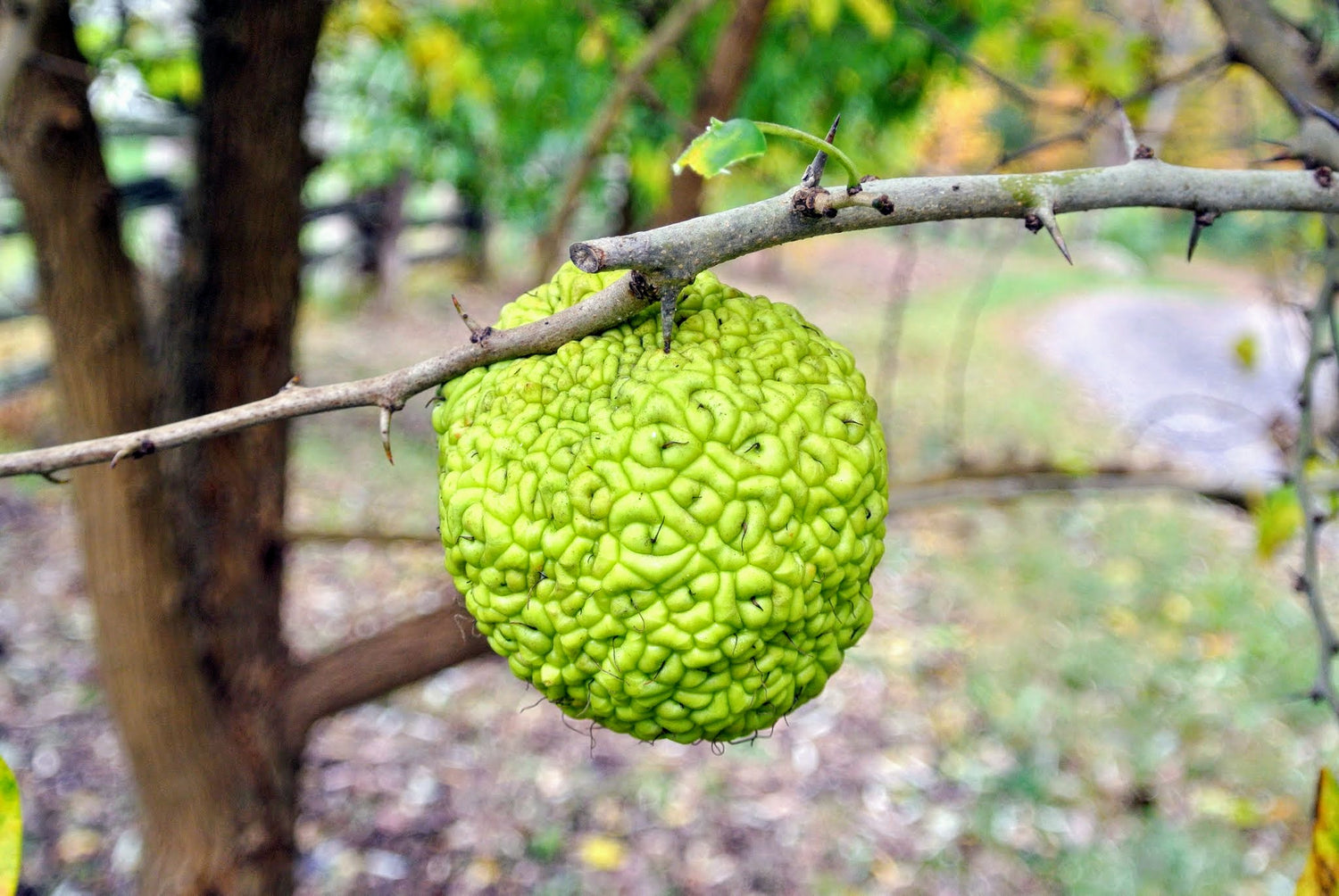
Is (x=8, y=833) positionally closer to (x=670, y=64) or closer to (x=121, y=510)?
(x=121, y=510)

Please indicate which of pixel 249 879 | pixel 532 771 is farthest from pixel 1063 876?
pixel 249 879

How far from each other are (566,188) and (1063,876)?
2.92 meters

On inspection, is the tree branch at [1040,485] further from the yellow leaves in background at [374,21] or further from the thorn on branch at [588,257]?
the yellow leaves in background at [374,21]

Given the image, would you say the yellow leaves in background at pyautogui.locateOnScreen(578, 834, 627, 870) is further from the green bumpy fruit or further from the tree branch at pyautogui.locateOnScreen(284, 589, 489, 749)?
the green bumpy fruit

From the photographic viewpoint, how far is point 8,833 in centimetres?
103

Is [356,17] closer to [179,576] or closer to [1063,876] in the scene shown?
[179,576]

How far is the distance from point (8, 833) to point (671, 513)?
764 millimetres

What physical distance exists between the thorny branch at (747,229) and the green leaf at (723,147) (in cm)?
5

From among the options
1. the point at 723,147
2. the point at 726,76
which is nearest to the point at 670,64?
the point at 726,76

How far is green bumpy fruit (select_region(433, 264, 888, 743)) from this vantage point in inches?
40.2

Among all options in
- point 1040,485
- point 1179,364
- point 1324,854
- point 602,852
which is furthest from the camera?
point 1179,364

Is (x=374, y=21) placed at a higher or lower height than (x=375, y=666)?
higher

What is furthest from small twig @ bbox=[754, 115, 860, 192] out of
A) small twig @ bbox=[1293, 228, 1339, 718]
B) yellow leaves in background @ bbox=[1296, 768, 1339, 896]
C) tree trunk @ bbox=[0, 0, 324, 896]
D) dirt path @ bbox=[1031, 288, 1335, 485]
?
dirt path @ bbox=[1031, 288, 1335, 485]

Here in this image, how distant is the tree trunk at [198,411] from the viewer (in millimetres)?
1992
